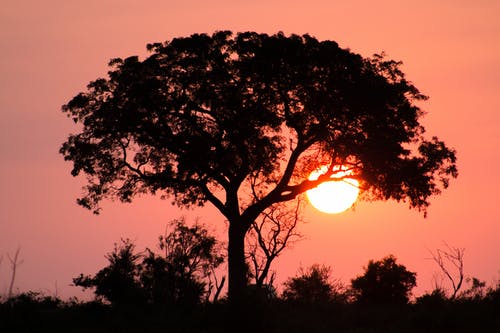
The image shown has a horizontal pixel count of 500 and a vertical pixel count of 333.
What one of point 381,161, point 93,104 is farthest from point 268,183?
point 93,104

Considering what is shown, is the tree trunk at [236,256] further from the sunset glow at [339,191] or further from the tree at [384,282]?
the tree at [384,282]

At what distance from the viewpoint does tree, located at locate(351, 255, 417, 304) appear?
5659 cm

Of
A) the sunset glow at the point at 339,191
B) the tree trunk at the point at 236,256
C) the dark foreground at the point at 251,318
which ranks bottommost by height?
the dark foreground at the point at 251,318

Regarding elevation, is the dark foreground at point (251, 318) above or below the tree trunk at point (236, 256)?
below

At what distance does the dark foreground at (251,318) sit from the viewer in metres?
40.2

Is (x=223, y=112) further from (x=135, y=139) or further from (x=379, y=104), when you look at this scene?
(x=379, y=104)

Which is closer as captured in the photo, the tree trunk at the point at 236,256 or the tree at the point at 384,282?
the tree trunk at the point at 236,256

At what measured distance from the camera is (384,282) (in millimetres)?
56969

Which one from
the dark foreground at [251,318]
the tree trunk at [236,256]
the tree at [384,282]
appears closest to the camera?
the dark foreground at [251,318]

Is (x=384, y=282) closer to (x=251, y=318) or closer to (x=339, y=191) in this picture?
(x=339, y=191)

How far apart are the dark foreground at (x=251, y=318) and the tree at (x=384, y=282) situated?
10521 mm

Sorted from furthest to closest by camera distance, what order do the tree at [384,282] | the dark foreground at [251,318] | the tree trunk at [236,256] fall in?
the tree at [384,282]
the tree trunk at [236,256]
the dark foreground at [251,318]

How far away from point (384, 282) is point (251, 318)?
1915 centimetres

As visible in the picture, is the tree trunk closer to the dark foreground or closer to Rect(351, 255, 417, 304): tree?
the dark foreground
